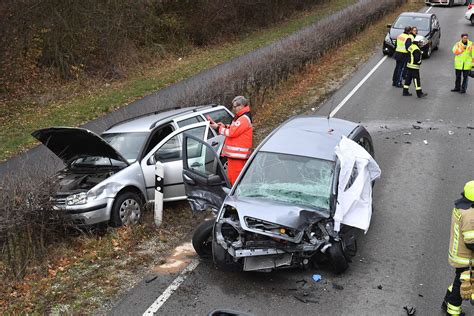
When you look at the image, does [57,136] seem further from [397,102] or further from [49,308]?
[397,102]

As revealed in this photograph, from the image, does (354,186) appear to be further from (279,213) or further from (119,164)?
(119,164)

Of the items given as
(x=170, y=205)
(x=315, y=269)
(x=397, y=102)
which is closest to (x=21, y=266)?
(x=170, y=205)

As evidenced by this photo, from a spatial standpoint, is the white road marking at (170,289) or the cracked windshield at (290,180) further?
the cracked windshield at (290,180)

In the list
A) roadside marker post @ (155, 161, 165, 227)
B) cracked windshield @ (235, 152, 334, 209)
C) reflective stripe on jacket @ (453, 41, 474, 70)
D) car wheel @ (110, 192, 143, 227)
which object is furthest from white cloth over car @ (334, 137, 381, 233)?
reflective stripe on jacket @ (453, 41, 474, 70)

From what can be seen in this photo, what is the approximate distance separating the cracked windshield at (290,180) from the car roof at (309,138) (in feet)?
0.44

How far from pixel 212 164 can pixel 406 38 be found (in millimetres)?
10403

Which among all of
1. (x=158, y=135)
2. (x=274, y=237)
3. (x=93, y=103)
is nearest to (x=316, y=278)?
(x=274, y=237)

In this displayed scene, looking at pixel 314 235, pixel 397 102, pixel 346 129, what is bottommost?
pixel 397 102

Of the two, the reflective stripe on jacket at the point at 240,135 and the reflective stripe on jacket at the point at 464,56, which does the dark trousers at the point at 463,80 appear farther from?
the reflective stripe on jacket at the point at 240,135

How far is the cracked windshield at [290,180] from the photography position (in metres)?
6.70

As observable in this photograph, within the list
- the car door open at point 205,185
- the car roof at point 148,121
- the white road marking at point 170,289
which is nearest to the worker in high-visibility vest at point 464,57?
the car roof at point 148,121

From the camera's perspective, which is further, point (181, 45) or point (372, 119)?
point (181, 45)

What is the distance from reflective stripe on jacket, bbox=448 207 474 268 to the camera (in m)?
5.25

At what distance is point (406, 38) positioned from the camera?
1602cm
